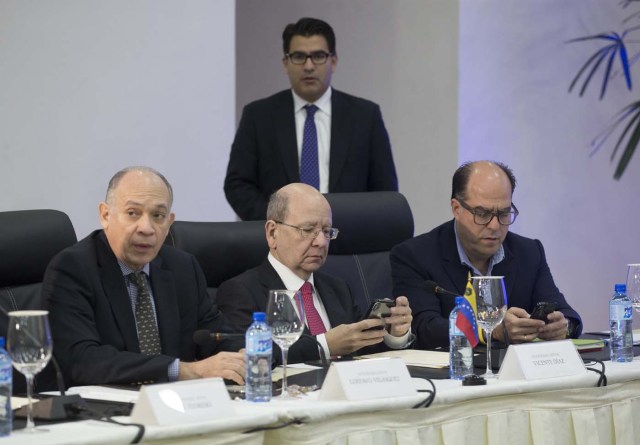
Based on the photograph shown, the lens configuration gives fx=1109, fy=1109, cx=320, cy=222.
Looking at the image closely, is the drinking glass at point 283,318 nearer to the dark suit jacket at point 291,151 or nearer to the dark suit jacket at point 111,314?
the dark suit jacket at point 111,314

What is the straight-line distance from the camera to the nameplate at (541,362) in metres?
2.67

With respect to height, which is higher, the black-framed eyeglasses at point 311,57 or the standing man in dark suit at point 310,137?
the black-framed eyeglasses at point 311,57

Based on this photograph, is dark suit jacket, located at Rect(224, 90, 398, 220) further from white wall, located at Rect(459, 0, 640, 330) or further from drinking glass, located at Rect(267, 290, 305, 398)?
drinking glass, located at Rect(267, 290, 305, 398)

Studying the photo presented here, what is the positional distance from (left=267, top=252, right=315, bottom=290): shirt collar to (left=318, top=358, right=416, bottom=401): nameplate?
101cm

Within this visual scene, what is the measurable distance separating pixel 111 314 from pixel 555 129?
4141 millimetres

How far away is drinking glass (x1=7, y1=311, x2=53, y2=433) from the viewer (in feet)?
6.65

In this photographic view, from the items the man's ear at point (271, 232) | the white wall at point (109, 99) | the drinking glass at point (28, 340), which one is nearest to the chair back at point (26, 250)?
the man's ear at point (271, 232)

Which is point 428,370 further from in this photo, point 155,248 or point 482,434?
point 155,248

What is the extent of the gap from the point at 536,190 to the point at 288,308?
13.8 ft

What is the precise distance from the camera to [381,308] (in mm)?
3215

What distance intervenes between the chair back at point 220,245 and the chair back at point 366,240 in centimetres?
39

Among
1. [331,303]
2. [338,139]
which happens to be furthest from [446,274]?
[338,139]

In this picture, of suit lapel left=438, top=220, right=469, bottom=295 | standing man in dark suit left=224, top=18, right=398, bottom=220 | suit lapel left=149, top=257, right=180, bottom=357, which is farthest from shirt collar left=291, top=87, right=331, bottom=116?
suit lapel left=149, top=257, right=180, bottom=357

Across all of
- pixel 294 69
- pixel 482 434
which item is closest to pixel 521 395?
pixel 482 434
